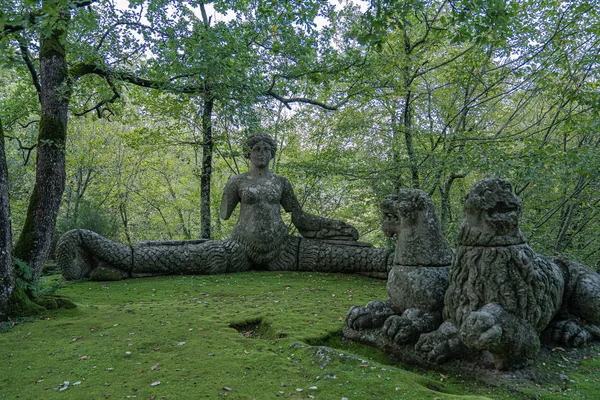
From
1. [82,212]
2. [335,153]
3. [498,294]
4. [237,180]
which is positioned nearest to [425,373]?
[498,294]

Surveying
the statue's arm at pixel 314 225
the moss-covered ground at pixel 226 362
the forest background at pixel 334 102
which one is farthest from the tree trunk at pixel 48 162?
the statue's arm at pixel 314 225

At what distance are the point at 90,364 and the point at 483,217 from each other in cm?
362

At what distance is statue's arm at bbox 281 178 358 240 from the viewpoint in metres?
9.23

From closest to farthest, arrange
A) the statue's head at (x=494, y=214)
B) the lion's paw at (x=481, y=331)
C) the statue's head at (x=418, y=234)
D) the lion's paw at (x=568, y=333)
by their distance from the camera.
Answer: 1. the lion's paw at (x=481, y=331)
2. the statue's head at (x=494, y=214)
3. the lion's paw at (x=568, y=333)
4. the statue's head at (x=418, y=234)

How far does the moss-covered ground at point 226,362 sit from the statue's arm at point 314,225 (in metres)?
3.49

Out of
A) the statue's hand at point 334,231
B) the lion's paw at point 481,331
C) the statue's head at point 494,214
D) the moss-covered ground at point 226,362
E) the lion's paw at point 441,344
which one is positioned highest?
the statue's head at point 494,214

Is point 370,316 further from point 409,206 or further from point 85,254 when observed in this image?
point 85,254

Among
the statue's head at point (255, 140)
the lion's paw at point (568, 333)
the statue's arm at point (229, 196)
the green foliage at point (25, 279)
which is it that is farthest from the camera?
the statue's arm at point (229, 196)

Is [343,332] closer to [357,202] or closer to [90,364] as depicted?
[90,364]

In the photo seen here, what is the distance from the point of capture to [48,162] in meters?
5.88

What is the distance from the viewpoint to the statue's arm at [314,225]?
9.23 m

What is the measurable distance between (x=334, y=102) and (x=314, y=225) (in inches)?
165

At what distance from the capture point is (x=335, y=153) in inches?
413

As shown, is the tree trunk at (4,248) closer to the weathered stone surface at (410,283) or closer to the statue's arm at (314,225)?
the weathered stone surface at (410,283)
